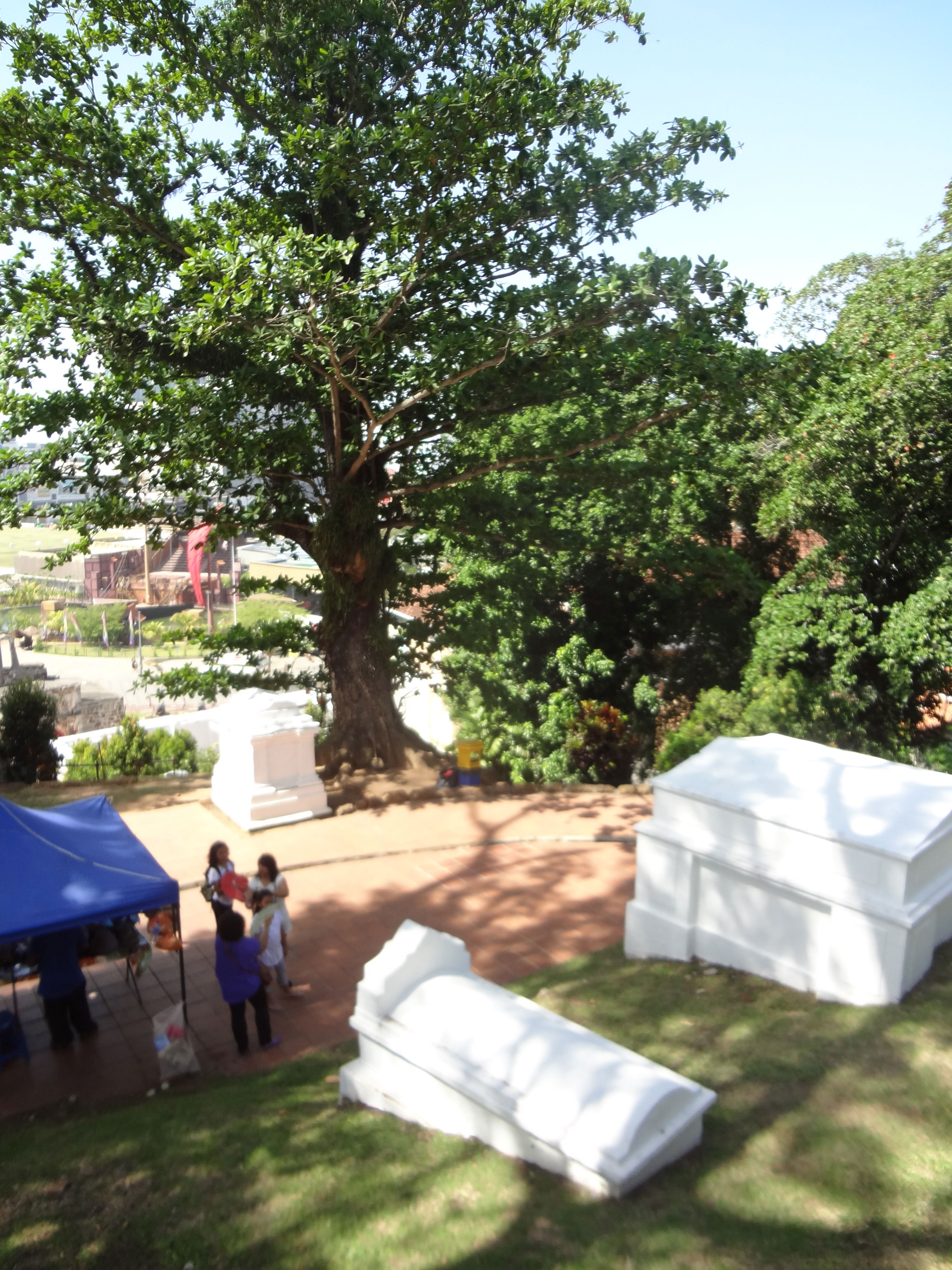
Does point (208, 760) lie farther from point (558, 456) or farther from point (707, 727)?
point (558, 456)

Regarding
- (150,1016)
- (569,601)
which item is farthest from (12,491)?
(569,601)

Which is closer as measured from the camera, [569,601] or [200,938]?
[200,938]

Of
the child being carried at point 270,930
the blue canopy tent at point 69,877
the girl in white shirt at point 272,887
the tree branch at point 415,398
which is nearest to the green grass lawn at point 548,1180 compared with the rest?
the blue canopy tent at point 69,877

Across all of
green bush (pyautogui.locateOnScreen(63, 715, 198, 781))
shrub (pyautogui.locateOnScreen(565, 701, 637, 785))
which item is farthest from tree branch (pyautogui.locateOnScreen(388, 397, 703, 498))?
green bush (pyautogui.locateOnScreen(63, 715, 198, 781))

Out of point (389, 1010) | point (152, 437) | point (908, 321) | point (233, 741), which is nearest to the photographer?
point (389, 1010)

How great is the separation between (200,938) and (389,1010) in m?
3.36

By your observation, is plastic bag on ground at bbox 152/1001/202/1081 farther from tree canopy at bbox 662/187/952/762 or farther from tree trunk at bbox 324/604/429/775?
tree canopy at bbox 662/187/952/762

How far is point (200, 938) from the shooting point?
730cm

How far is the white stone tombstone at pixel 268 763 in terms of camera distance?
9.66 metres

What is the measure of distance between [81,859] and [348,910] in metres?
2.62

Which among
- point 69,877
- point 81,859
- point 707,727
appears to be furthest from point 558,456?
point 69,877

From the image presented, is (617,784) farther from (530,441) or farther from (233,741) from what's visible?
(233,741)

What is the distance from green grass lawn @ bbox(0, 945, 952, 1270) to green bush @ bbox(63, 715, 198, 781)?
11.6 m

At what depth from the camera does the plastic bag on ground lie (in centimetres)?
536
